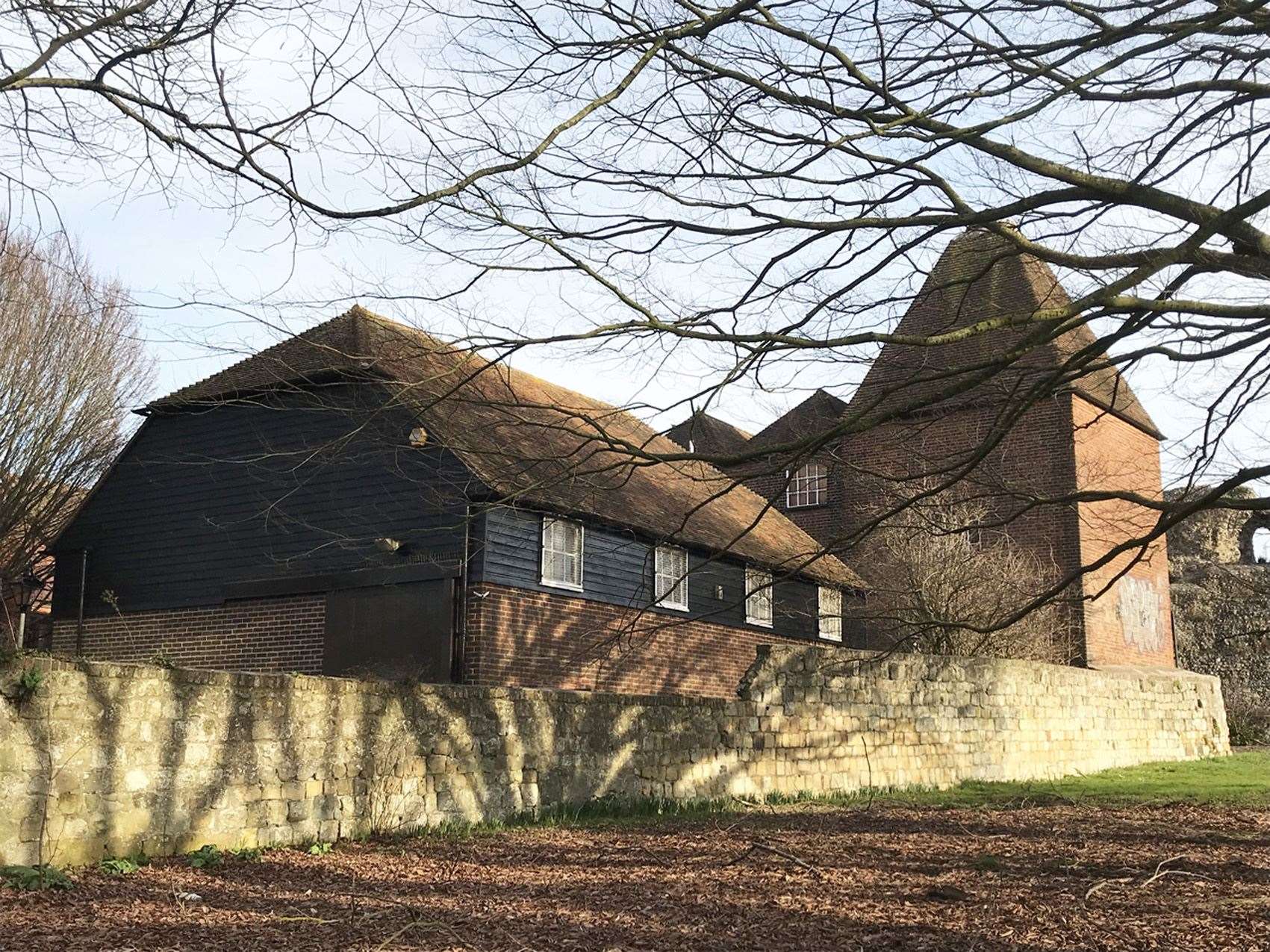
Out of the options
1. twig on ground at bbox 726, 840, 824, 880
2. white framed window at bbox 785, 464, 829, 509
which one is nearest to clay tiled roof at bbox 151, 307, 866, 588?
white framed window at bbox 785, 464, 829, 509

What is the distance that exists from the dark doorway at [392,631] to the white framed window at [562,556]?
5.53 ft

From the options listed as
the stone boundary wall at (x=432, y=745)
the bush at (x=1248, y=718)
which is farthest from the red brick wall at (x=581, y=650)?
the bush at (x=1248, y=718)

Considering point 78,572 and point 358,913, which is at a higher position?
point 78,572

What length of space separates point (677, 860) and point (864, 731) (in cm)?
713

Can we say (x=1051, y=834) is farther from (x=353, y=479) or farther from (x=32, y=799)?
(x=353, y=479)

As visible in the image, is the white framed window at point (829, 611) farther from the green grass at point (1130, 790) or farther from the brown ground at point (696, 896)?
the brown ground at point (696, 896)

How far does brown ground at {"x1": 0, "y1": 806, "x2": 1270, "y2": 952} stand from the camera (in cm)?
585

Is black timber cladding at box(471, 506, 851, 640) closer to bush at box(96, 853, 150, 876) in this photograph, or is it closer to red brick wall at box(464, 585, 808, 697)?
red brick wall at box(464, 585, 808, 697)

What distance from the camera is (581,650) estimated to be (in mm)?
17516

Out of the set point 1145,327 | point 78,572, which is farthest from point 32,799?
point 78,572

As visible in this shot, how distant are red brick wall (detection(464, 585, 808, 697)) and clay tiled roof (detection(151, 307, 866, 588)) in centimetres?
151

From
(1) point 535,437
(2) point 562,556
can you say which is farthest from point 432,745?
(2) point 562,556

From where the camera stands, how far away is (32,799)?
7172mm

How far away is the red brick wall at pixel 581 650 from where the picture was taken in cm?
1596
